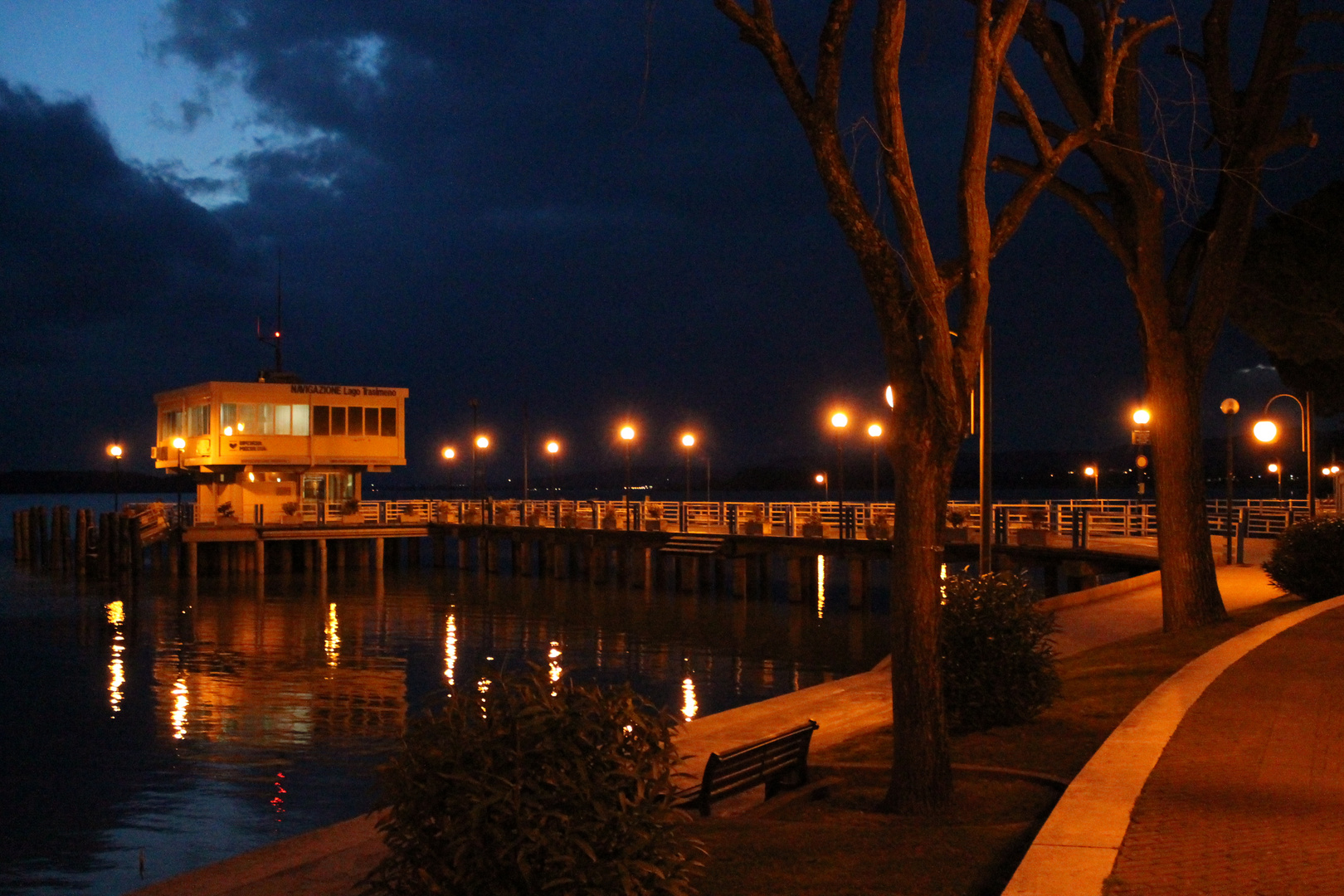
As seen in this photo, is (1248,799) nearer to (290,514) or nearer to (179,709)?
(179,709)

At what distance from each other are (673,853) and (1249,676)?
32.8 ft

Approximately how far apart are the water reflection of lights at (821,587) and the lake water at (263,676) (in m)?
0.92

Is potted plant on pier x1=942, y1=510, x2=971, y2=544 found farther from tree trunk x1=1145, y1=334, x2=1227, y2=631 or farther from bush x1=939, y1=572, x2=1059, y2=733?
bush x1=939, y1=572, x2=1059, y2=733

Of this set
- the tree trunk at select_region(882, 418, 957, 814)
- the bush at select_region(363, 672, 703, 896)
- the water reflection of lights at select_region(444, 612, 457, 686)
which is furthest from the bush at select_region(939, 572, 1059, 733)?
the water reflection of lights at select_region(444, 612, 457, 686)

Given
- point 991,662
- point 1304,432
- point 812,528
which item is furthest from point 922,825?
point 812,528

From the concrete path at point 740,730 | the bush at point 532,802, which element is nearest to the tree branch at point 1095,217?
the concrete path at point 740,730

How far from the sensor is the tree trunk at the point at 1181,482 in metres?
18.6

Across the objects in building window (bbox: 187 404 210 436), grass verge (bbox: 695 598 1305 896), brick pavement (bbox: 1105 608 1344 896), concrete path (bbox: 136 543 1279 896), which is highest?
building window (bbox: 187 404 210 436)

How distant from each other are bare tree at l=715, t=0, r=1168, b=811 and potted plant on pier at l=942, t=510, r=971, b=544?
2740 centimetres

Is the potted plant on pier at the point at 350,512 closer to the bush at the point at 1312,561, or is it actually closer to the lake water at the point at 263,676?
the lake water at the point at 263,676

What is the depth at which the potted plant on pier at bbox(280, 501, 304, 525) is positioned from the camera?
2190 inches

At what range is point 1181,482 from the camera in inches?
739

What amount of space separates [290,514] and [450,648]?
2677 cm

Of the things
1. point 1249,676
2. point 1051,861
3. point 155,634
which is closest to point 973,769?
point 1051,861
